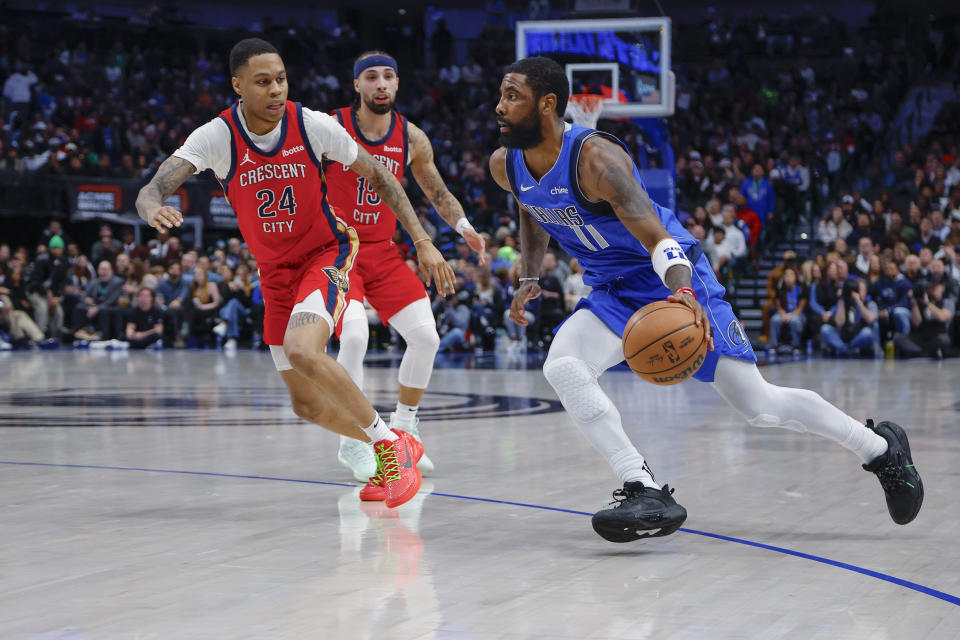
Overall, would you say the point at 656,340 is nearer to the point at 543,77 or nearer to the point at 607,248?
the point at 607,248

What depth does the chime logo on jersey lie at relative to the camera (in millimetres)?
5227

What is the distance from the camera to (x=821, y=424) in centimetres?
443

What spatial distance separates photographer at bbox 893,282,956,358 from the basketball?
1154 cm

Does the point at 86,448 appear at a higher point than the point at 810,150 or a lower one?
lower

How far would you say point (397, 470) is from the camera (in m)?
4.91

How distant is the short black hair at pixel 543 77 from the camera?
14.6 ft

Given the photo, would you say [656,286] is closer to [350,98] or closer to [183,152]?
[183,152]

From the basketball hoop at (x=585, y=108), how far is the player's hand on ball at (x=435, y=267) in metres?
11.1

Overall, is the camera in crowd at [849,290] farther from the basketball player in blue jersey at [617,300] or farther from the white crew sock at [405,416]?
the basketball player in blue jersey at [617,300]

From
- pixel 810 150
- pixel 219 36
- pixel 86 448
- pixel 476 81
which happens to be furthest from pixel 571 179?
pixel 219 36

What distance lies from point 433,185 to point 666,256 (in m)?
2.08

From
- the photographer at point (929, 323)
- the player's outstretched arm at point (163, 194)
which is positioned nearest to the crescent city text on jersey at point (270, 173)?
the player's outstretched arm at point (163, 194)

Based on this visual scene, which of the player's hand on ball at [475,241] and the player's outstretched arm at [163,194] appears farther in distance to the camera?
the player's hand on ball at [475,241]

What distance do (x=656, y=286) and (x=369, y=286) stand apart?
1.95 metres
